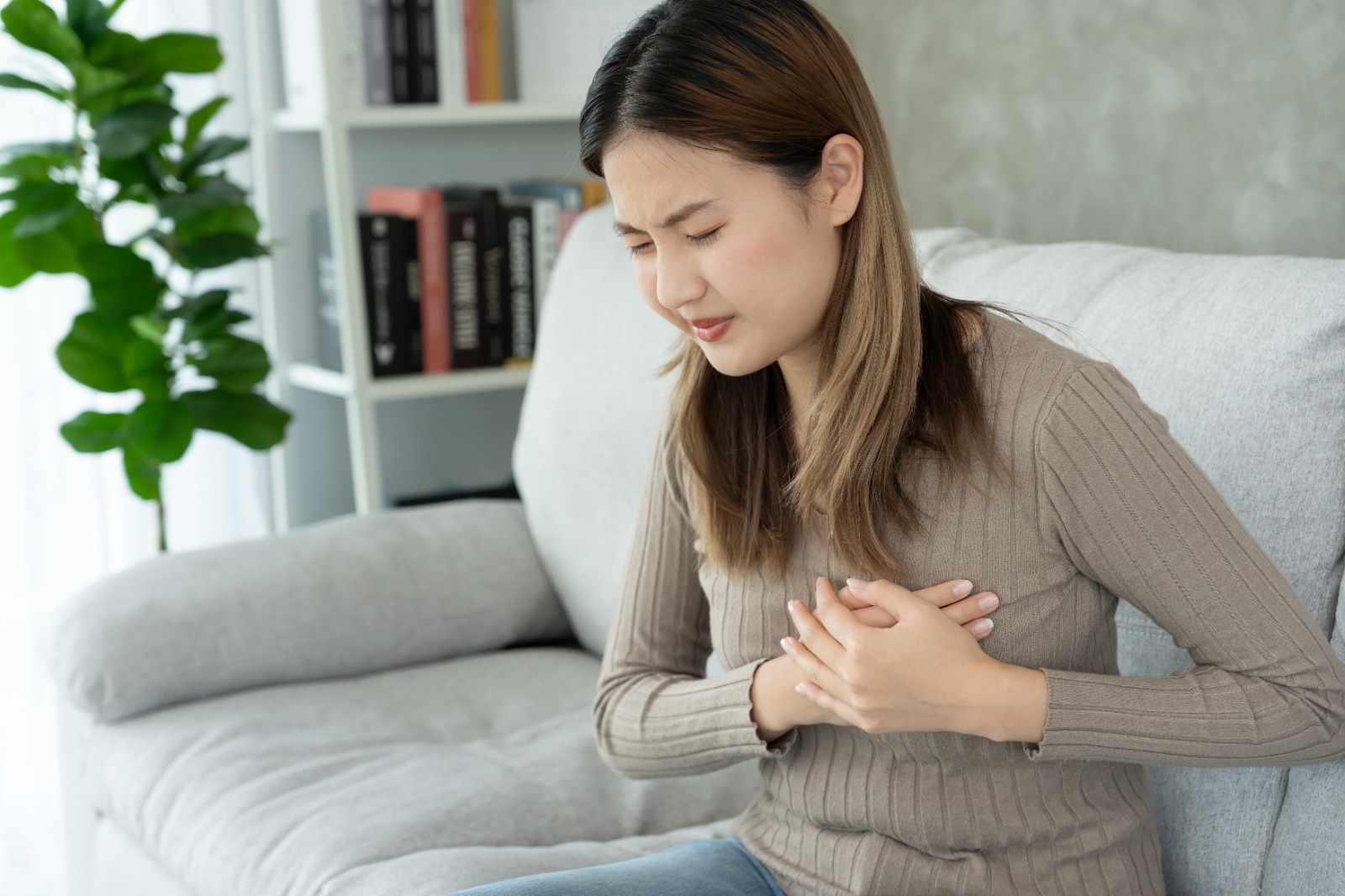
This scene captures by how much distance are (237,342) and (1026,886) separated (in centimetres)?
153

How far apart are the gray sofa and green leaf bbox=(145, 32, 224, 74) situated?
0.62 metres

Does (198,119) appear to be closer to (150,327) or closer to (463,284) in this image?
(150,327)

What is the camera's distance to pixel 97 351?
6.48ft

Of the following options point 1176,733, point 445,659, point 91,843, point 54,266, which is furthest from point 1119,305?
point 54,266

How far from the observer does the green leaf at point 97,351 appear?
1.95 meters

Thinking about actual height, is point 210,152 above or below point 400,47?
below

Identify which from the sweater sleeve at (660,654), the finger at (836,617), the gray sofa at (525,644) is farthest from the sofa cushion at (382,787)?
the finger at (836,617)

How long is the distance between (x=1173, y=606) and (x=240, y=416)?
155 cm

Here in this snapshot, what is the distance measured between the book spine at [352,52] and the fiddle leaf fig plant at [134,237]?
25 cm

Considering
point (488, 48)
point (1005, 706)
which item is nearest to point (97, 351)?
point (488, 48)

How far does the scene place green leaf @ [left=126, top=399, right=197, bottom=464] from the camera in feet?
6.46

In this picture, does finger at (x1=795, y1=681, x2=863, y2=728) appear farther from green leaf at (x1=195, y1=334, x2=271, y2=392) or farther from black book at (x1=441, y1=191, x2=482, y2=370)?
black book at (x1=441, y1=191, x2=482, y2=370)

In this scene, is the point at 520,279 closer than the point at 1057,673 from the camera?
No

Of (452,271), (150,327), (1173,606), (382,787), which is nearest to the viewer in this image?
(1173,606)
